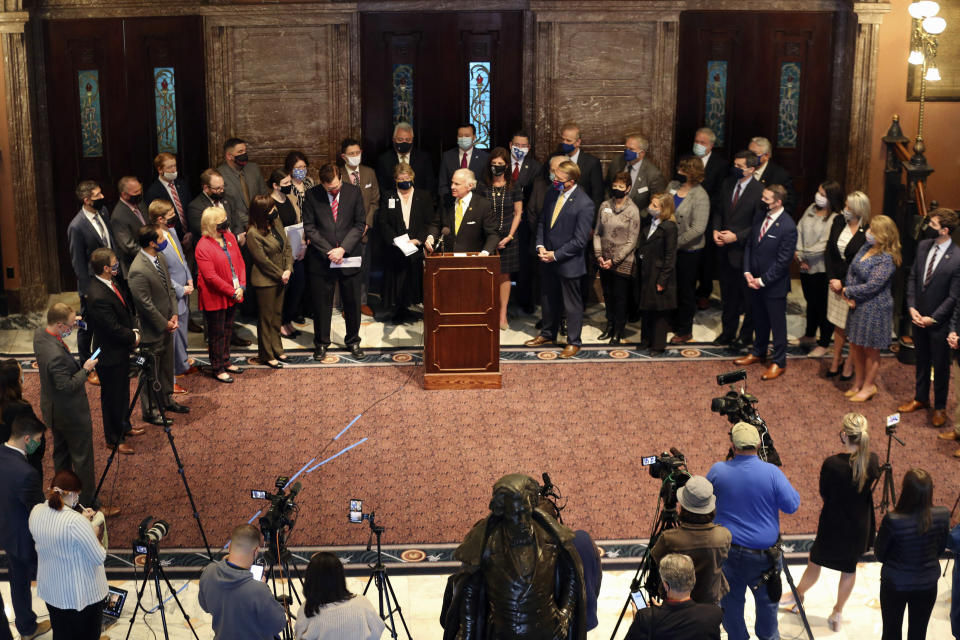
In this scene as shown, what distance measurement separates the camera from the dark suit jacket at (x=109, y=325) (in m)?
7.85

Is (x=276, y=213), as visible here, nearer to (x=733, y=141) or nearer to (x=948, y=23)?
(x=733, y=141)

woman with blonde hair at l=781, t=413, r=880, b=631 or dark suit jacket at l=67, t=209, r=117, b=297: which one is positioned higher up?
dark suit jacket at l=67, t=209, r=117, b=297

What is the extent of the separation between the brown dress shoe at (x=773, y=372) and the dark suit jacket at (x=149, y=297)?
461 cm

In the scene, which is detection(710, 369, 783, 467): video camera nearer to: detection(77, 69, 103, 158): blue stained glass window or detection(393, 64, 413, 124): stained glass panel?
detection(393, 64, 413, 124): stained glass panel

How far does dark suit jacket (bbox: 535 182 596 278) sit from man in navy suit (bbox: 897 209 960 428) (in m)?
2.60

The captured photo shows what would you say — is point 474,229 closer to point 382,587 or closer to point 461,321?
point 461,321

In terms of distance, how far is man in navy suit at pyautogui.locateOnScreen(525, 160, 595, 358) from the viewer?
10.2m

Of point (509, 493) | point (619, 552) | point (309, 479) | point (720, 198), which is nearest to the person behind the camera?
point (509, 493)

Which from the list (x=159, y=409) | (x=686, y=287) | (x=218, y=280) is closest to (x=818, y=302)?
(x=686, y=287)

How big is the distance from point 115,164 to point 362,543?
6.09 meters

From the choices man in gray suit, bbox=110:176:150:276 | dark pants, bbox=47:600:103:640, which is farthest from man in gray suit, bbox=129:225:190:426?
dark pants, bbox=47:600:103:640

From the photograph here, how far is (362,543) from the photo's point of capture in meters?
7.36

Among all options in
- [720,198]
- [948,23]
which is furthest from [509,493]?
[948,23]

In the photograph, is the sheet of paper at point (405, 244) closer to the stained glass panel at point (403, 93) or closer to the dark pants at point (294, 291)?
the dark pants at point (294, 291)
